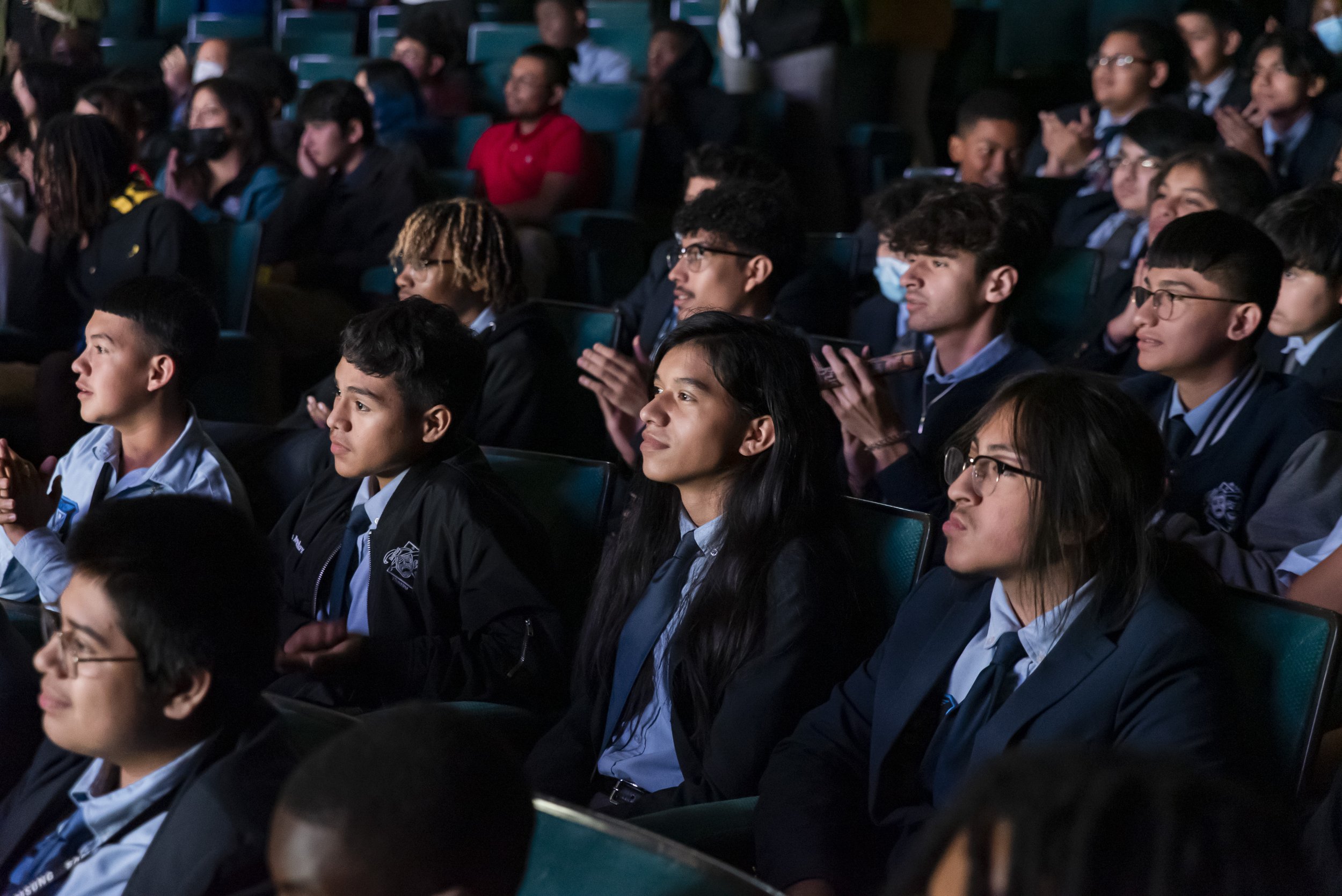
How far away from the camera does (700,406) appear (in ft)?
5.92

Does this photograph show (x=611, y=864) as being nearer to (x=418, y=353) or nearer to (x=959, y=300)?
(x=418, y=353)

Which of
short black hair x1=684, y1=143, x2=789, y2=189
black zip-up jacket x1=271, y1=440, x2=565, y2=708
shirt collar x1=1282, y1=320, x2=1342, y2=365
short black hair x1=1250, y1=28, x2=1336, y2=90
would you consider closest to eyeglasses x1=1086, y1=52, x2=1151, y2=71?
short black hair x1=1250, y1=28, x2=1336, y2=90

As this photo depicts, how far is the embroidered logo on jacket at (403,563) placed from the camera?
6.53 feet

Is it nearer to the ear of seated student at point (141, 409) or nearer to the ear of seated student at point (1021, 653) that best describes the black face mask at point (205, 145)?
the ear of seated student at point (141, 409)

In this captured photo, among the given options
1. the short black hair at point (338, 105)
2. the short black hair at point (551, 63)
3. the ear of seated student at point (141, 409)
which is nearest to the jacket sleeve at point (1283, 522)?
the ear of seated student at point (141, 409)

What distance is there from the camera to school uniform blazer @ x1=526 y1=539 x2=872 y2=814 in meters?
1.63

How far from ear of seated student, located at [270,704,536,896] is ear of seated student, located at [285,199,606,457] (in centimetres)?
194

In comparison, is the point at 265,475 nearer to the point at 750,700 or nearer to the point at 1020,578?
the point at 750,700

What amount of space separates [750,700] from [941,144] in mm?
4808

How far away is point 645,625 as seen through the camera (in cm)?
178

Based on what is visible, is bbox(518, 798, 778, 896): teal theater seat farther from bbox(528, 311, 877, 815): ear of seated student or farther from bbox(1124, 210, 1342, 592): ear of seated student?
bbox(1124, 210, 1342, 592): ear of seated student

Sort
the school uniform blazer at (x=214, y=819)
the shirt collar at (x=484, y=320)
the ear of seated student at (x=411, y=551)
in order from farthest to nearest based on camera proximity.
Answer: the shirt collar at (x=484, y=320) → the ear of seated student at (x=411, y=551) → the school uniform blazer at (x=214, y=819)

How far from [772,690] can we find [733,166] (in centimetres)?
235

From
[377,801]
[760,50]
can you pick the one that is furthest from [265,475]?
[760,50]
